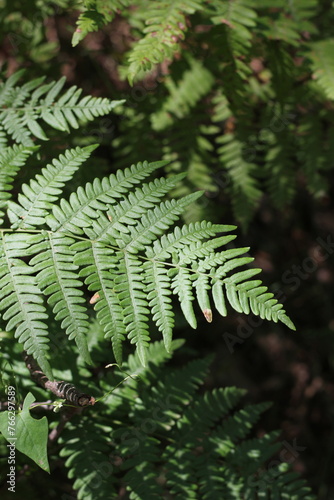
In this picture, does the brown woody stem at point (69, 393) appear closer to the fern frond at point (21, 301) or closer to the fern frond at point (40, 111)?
the fern frond at point (21, 301)

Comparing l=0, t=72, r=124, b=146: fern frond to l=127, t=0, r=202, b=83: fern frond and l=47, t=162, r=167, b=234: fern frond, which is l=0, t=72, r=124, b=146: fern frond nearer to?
l=127, t=0, r=202, b=83: fern frond

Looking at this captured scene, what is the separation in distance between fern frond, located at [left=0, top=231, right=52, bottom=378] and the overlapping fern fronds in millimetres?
755

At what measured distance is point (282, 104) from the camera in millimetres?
2984

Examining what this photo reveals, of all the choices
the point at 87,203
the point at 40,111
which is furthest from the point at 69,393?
the point at 40,111

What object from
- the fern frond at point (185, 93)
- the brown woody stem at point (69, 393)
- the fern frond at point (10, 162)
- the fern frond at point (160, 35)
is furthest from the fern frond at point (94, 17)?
the brown woody stem at point (69, 393)

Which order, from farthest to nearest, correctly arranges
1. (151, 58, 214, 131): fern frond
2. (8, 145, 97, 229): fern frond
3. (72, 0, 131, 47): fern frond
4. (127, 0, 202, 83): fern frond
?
(151, 58, 214, 131): fern frond
(127, 0, 202, 83): fern frond
(72, 0, 131, 47): fern frond
(8, 145, 97, 229): fern frond

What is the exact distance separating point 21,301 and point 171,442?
4.03ft

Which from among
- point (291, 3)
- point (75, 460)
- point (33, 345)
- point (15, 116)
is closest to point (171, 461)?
point (75, 460)

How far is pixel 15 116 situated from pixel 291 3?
1862 millimetres

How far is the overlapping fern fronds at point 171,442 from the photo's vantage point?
7.19 feet

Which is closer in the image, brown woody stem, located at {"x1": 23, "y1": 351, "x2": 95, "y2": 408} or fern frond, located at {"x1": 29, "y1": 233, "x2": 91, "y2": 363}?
fern frond, located at {"x1": 29, "y1": 233, "x2": 91, "y2": 363}

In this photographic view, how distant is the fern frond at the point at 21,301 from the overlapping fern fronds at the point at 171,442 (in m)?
0.76

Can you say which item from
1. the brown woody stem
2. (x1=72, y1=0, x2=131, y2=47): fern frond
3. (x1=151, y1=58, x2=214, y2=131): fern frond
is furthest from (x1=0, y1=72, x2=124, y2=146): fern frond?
the brown woody stem

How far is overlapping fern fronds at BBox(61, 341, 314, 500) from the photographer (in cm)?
219
